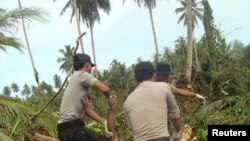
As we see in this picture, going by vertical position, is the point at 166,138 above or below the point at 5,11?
below

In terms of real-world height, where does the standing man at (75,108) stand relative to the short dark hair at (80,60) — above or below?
below

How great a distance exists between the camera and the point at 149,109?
427 cm

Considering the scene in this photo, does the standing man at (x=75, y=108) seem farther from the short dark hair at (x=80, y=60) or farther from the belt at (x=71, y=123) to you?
the short dark hair at (x=80, y=60)

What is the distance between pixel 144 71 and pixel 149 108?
0.38 meters

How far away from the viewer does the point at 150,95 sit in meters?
4.32

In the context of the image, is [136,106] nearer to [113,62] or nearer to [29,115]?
[29,115]

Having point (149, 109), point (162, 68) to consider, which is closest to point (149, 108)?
point (149, 109)

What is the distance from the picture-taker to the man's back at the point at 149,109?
4.22 m

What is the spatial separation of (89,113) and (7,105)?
1671 mm

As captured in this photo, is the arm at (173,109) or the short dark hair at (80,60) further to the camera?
the short dark hair at (80,60)

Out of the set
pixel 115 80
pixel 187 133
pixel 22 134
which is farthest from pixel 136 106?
pixel 115 80

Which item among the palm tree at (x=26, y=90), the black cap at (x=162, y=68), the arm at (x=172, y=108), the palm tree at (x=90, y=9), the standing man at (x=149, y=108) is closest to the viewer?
the standing man at (x=149, y=108)

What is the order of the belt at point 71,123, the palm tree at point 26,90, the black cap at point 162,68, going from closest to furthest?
the belt at point 71,123 < the black cap at point 162,68 < the palm tree at point 26,90

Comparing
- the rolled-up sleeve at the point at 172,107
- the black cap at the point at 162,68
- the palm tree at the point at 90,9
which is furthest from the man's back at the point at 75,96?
the palm tree at the point at 90,9
